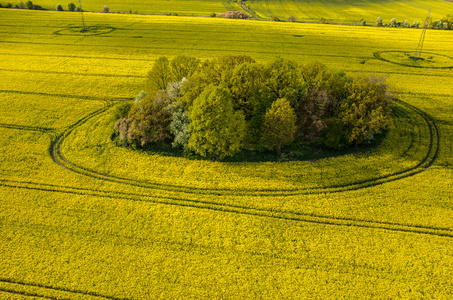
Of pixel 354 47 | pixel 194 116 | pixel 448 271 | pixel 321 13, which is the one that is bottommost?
pixel 448 271

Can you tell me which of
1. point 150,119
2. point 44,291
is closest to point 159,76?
point 150,119

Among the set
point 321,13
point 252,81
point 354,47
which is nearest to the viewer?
point 252,81

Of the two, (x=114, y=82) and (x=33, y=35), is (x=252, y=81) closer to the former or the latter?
(x=114, y=82)

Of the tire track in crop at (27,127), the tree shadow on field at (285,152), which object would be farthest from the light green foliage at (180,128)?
the tire track in crop at (27,127)

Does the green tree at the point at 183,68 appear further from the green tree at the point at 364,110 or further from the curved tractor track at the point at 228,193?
the green tree at the point at 364,110

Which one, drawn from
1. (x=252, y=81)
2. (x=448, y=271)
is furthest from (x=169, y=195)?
(x=448, y=271)

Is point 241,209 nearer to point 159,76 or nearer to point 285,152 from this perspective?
point 285,152

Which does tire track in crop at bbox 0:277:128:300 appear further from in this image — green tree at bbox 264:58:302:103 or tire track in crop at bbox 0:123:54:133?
green tree at bbox 264:58:302:103
